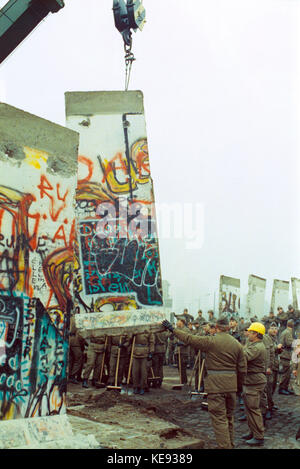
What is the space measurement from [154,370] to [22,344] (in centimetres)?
817

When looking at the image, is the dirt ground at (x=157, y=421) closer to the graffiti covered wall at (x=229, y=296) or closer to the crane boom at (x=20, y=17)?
the graffiti covered wall at (x=229, y=296)

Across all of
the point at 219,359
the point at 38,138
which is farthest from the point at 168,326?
the point at 38,138

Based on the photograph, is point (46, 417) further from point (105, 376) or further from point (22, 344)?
point (105, 376)

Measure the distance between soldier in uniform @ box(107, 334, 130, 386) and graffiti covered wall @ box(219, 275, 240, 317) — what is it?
21.0ft

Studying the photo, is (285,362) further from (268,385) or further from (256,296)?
(256,296)

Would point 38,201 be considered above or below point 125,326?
above

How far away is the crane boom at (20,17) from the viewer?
1006 cm

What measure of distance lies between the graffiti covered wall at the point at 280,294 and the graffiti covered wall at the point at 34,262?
54.4ft

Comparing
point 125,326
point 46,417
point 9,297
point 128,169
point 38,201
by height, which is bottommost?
point 46,417

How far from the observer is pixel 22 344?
18.0ft

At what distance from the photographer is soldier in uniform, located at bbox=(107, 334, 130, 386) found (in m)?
11.7

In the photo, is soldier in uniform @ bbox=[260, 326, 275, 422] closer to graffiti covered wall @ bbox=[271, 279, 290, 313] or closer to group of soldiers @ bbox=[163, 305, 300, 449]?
group of soldiers @ bbox=[163, 305, 300, 449]

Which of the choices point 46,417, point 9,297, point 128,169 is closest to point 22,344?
point 9,297

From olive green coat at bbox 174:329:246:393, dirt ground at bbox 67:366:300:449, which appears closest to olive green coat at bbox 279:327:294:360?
dirt ground at bbox 67:366:300:449
